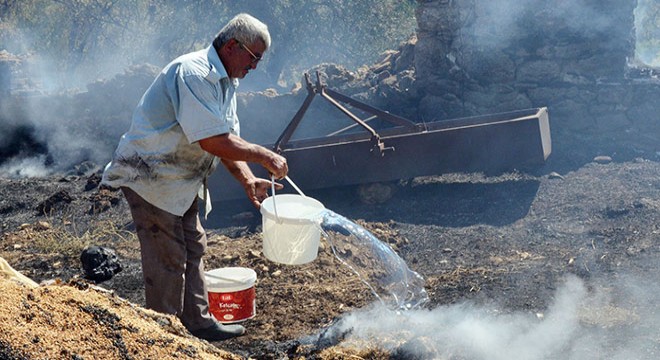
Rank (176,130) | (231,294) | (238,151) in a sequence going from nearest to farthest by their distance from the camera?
(238,151), (176,130), (231,294)

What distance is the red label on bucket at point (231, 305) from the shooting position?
4642 millimetres

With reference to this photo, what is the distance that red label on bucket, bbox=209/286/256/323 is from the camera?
464 centimetres

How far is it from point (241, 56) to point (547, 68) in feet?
24.0

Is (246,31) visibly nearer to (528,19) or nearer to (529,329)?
(529,329)

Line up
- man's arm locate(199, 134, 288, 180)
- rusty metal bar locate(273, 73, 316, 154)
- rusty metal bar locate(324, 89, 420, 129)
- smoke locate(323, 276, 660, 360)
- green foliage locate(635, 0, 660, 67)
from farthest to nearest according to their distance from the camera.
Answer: green foliage locate(635, 0, 660, 67), rusty metal bar locate(324, 89, 420, 129), rusty metal bar locate(273, 73, 316, 154), smoke locate(323, 276, 660, 360), man's arm locate(199, 134, 288, 180)

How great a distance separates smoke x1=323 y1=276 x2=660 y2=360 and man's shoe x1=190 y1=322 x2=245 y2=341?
593 millimetres

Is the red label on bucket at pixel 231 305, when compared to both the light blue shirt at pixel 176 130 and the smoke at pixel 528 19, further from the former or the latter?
the smoke at pixel 528 19

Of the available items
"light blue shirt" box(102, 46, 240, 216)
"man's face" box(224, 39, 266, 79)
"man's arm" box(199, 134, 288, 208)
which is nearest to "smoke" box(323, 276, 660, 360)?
"man's arm" box(199, 134, 288, 208)

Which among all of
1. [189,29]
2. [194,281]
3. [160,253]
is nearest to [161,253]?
[160,253]

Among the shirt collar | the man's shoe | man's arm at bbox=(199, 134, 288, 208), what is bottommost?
the man's shoe

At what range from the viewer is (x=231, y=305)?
15.3 ft

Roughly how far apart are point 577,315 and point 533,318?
0.94ft

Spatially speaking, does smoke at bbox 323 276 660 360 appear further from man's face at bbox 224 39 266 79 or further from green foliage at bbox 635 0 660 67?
green foliage at bbox 635 0 660 67

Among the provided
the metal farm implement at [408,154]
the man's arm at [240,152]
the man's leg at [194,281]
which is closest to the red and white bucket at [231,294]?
the man's leg at [194,281]
